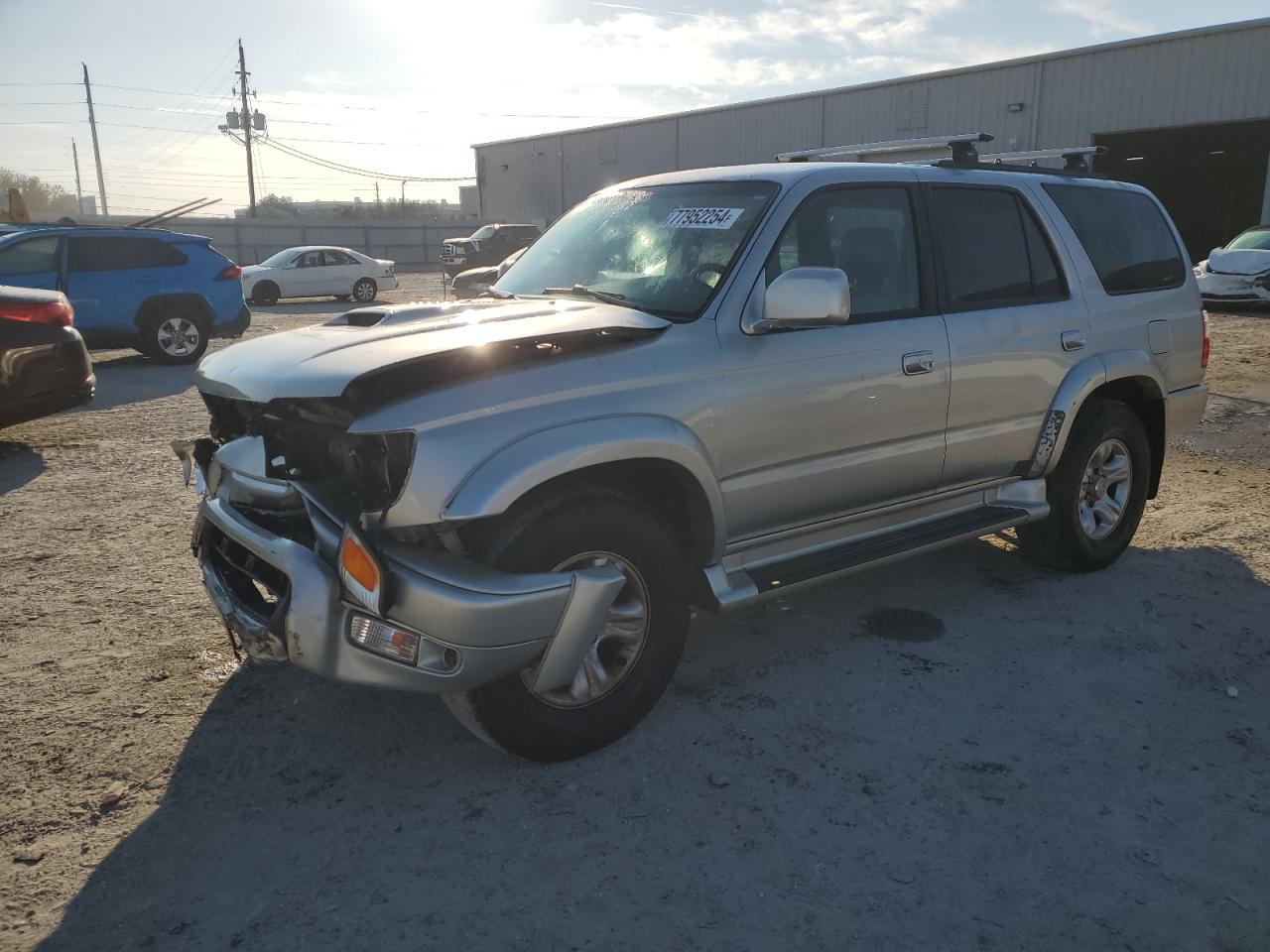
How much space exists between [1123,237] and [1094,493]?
1.33 m

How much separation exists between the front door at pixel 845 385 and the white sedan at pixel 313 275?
21.4 m

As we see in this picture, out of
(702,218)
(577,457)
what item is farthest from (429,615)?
(702,218)

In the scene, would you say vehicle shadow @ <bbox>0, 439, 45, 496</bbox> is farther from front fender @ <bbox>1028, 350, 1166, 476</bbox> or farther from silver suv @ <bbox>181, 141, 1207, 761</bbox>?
front fender @ <bbox>1028, 350, 1166, 476</bbox>

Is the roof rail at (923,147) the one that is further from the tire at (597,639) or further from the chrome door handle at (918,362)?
the tire at (597,639)

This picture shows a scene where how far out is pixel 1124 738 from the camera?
3357 mm

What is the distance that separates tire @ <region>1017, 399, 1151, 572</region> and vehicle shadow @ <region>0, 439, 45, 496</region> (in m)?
6.34

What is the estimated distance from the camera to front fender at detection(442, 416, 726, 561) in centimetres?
271

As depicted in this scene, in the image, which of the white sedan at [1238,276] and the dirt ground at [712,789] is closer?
the dirt ground at [712,789]

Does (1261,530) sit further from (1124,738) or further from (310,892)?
(310,892)

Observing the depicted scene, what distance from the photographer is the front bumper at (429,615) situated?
2686 mm

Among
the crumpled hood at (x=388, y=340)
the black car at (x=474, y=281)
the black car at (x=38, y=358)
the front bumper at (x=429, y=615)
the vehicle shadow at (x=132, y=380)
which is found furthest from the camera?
the vehicle shadow at (x=132, y=380)

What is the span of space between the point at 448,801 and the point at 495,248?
26.5m

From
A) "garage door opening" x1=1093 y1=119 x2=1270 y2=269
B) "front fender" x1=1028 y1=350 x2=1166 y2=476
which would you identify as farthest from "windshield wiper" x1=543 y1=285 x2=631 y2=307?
"garage door opening" x1=1093 y1=119 x2=1270 y2=269

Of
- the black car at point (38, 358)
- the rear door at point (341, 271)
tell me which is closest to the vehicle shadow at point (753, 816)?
the black car at point (38, 358)
